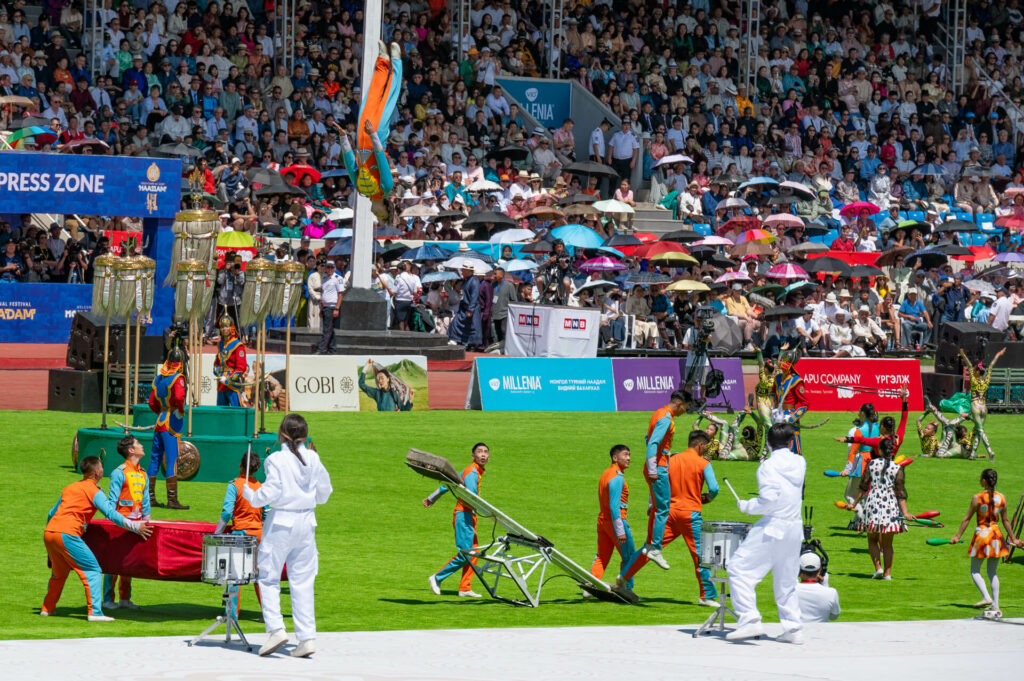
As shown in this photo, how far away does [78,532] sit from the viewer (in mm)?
13164

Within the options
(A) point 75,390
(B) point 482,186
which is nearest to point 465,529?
(A) point 75,390

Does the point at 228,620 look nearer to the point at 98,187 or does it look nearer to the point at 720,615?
the point at 720,615

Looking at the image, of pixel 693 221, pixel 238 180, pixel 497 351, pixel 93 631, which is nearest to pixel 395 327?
pixel 497 351

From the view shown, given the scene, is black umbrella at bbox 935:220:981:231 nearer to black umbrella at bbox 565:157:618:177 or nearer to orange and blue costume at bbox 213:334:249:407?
black umbrella at bbox 565:157:618:177

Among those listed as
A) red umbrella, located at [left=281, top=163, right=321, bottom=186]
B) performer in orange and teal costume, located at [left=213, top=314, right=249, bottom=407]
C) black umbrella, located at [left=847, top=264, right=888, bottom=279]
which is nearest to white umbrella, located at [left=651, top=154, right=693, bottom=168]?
black umbrella, located at [left=847, top=264, right=888, bottom=279]

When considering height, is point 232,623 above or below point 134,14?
below

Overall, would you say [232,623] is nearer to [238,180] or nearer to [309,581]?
[309,581]

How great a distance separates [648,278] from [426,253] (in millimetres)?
4586

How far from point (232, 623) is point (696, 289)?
2151cm

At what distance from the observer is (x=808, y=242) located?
39.6 m

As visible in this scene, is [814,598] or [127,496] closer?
[127,496]

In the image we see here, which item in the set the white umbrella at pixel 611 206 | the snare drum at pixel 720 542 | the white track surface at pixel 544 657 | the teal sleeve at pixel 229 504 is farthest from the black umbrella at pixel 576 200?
the teal sleeve at pixel 229 504

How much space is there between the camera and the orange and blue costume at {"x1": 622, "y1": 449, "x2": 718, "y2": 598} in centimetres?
1506

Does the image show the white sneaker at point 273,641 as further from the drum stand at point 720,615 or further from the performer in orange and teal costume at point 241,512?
the drum stand at point 720,615
